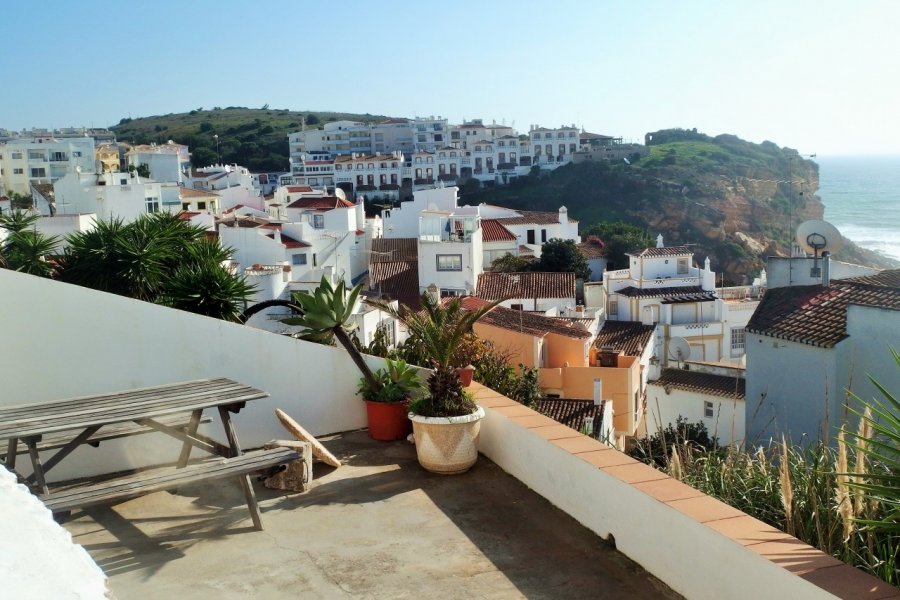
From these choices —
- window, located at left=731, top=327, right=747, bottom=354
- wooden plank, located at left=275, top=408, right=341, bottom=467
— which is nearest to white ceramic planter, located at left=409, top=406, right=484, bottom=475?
wooden plank, located at left=275, top=408, right=341, bottom=467

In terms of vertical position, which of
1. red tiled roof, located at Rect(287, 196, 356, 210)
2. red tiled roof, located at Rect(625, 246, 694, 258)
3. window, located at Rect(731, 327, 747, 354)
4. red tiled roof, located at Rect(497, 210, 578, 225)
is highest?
red tiled roof, located at Rect(287, 196, 356, 210)

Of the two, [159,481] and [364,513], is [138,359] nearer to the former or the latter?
[159,481]

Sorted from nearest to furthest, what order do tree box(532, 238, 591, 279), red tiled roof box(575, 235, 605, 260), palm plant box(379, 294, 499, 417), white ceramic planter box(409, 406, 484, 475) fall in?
white ceramic planter box(409, 406, 484, 475) < palm plant box(379, 294, 499, 417) < tree box(532, 238, 591, 279) < red tiled roof box(575, 235, 605, 260)

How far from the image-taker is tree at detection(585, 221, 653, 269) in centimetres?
6125

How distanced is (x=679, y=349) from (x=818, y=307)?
864 inches

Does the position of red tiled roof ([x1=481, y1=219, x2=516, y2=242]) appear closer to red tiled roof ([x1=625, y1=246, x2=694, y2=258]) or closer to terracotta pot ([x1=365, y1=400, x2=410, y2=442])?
red tiled roof ([x1=625, y1=246, x2=694, y2=258])

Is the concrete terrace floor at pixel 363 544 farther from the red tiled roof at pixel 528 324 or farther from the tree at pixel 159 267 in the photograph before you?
the red tiled roof at pixel 528 324

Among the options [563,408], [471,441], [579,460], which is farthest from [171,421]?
[563,408]

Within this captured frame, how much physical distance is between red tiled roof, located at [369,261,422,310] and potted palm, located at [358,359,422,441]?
33536mm

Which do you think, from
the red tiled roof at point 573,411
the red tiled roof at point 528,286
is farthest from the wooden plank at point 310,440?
the red tiled roof at point 528,286

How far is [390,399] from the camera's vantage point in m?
6.61

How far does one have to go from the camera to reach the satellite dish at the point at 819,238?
19938mm

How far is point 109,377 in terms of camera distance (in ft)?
20.2

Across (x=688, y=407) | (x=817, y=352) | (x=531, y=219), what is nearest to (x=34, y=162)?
(x=531, y=219)
